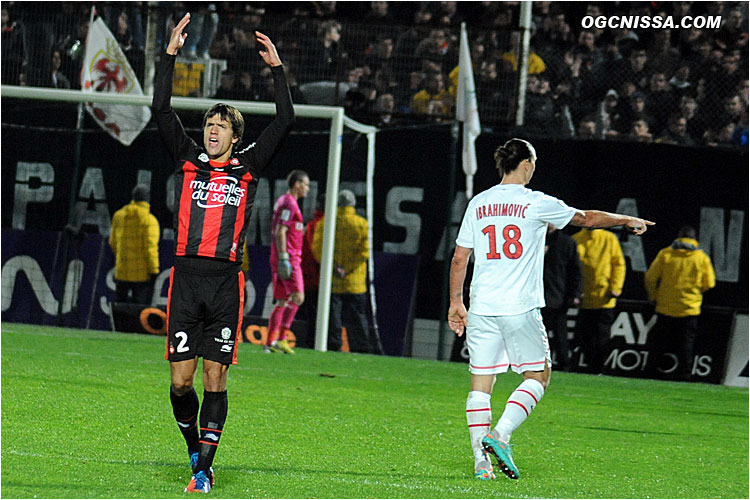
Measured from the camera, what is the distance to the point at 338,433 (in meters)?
7.84

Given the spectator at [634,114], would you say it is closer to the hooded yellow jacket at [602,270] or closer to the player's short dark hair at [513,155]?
the hooded yellow jacket at [602,270]

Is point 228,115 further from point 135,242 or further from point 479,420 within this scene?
point 135,242

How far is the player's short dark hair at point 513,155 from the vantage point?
6.30 m

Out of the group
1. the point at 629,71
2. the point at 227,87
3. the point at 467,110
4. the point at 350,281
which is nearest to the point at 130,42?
the point at 227,87

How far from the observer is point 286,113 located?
5.60 meters

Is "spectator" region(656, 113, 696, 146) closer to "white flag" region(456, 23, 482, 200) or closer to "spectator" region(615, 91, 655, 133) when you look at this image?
"spectator" region(615, 91, 655, 133)

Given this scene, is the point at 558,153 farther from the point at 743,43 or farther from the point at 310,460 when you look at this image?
the point at 310,460

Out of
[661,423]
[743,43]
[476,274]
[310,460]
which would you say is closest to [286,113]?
[476,274]

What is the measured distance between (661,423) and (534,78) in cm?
652

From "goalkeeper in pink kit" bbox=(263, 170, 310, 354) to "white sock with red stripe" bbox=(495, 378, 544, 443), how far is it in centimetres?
655

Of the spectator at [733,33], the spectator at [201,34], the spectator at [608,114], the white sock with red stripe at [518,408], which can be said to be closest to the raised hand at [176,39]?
the white sock with red stripe at [518,408]

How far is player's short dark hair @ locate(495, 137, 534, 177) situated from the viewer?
20.7ft

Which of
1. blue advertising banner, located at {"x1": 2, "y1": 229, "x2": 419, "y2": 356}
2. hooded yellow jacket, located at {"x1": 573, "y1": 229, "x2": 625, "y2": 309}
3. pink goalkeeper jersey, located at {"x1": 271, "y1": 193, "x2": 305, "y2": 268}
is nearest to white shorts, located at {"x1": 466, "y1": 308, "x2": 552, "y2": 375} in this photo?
pink goalkeeper jersey, located at {"x1": 271, "y1": 193, "x2": 305, "y2": 268}

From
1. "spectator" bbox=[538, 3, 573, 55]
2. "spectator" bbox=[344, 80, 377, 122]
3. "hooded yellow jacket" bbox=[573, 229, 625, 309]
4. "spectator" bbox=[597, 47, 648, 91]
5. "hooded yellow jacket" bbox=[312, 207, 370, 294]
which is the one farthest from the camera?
"spectator" bbox=[538, 3, 573, 55]
